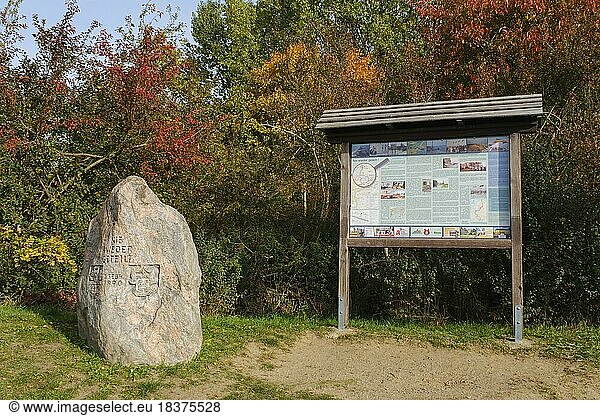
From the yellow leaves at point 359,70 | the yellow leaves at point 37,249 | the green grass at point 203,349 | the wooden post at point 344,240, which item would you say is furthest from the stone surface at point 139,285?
the yellow leaves at point 359,70

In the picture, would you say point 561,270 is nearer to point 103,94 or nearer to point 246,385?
point 246,385

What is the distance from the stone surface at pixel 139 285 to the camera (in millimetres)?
6621

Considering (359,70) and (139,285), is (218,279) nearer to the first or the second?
(139,285)

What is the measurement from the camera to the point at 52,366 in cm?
665

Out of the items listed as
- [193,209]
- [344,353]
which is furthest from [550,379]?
[193,209]

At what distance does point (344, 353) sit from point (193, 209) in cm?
528

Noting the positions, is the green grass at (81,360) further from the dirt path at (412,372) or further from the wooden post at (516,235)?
the wooden post at (516,235)

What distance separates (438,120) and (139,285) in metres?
4.36

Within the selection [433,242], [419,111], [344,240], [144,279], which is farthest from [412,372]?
[419,111]

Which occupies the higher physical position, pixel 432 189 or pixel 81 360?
pixel 432 189

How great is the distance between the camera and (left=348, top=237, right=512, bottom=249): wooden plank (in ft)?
26.9

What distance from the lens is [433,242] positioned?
846cm

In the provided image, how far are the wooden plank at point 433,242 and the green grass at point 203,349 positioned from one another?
124cm

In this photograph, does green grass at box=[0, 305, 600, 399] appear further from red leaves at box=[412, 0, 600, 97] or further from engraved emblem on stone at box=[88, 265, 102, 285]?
red leaves at box=[412, 0, 600, 97]
